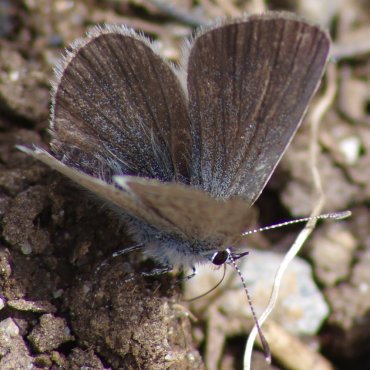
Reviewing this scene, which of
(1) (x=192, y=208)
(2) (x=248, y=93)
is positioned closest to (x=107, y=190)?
(1) (x=192, y=208)

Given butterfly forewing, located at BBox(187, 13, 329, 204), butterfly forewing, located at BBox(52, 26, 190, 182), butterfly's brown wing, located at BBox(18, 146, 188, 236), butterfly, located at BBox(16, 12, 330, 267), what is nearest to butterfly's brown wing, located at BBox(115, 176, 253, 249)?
butterfly's brown wing, located at BBox(18, 146, 188, 236)

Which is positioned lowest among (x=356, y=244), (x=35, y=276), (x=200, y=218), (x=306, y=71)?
(x=35, y=276)

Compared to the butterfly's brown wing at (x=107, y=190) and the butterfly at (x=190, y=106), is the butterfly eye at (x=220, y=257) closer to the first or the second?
the butterfly at (x=190, y=106)

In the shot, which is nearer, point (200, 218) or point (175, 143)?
point (200, 218)

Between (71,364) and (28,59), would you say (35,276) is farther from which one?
(28,59)

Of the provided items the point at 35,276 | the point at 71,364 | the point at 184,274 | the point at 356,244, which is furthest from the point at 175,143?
the point at 356,244

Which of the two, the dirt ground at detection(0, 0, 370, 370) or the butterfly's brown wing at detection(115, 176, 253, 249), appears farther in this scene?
the dirt ground at detection(0, 0, 370, 370)

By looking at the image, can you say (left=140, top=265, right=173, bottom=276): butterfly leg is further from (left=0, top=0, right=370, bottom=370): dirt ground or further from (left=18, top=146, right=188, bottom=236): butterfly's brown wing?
(left=18, top=146, right=188, bottom=236): butterfly's brown wing

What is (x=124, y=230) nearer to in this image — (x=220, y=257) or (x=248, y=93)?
(x=220, y=257)
